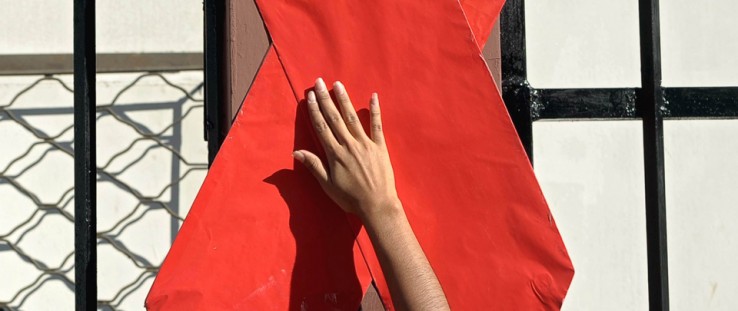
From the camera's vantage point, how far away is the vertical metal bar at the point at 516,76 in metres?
1.39

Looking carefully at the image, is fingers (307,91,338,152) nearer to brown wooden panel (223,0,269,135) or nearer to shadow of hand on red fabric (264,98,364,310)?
shadow of hand on red fabric (264,98,364,310)

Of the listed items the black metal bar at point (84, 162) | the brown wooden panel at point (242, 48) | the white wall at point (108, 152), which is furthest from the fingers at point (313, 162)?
the white wall at point (108, 152)

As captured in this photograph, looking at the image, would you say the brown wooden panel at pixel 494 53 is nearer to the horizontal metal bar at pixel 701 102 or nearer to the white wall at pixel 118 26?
the horizontal metal bar at pixel 701 102

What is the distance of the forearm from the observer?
1065mm

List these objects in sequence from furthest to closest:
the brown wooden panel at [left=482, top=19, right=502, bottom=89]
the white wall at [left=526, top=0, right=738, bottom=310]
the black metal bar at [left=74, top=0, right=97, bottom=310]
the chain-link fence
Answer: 1. the chain-link fence
2. the white wall at [left=526, top=0, right=738, bottom=310]
3. the brown wooden panel at [left=482, top=19, right=502, bottom=89]
4. the black metal bar at [left=74, top=0, right=97, bottom=310]

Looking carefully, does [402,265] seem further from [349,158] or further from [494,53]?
[494,53]

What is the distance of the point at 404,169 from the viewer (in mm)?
1165

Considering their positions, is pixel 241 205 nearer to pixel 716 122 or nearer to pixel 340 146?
pixel 340 146

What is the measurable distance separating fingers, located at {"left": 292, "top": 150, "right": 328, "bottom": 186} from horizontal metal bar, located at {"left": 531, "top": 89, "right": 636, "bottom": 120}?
47cm

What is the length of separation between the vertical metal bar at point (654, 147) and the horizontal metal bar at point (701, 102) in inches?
0.9

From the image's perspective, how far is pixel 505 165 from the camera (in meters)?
1.16

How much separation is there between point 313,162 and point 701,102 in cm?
76

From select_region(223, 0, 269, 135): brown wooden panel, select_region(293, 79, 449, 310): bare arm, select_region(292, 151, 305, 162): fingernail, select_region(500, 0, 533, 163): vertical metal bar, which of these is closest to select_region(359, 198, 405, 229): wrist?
select_region(293, 79, 449, 310): bare arm

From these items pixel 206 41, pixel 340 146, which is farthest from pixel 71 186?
pixel 340 146
